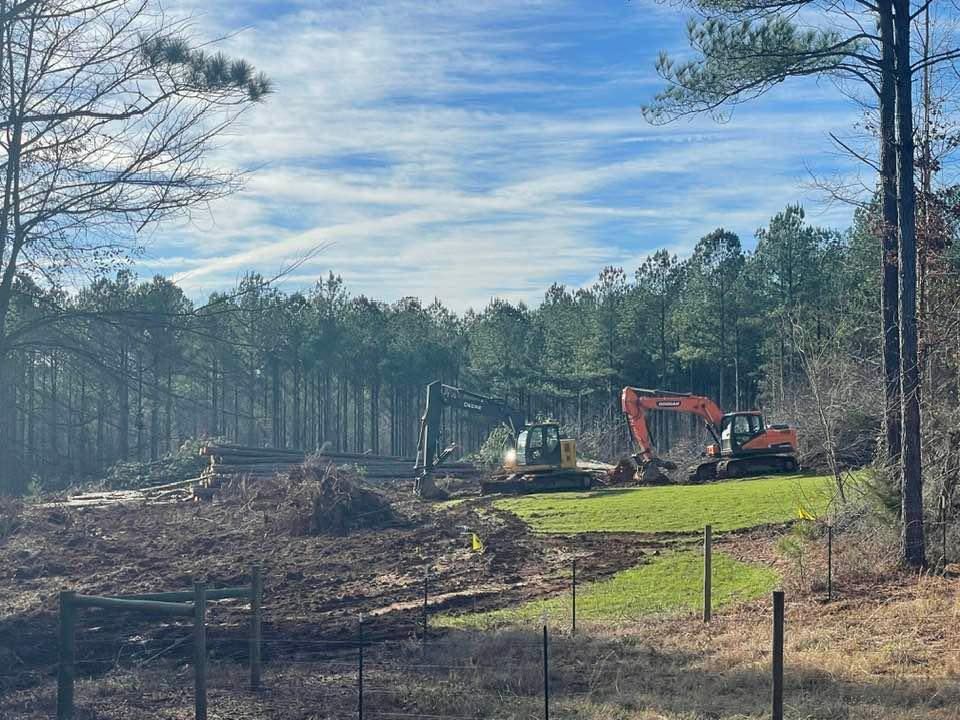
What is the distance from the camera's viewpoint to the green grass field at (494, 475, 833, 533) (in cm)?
2222

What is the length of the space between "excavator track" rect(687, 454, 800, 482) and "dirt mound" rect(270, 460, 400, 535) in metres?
12.7

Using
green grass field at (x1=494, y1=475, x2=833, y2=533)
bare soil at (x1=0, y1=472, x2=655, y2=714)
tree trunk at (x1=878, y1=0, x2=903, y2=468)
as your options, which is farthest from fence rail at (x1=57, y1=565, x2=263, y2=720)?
green grass field at (x1=494, y1=475, x2=833, y2=533)

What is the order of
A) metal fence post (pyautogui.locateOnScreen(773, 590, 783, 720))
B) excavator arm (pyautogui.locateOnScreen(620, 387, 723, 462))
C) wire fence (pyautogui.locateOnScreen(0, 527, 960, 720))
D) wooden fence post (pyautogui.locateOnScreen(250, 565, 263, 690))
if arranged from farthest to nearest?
1. excavator arm (pyautogui.locateOnScreen(620, 387, 723, 462))
2. wooden fence post (pyautogui.locateOnScreen(250, 565, 263, 690))
3. wire fence (pyautogui.locateOnScreen(0, 527, 960, 720))
4. metal fence post (pyautogui.locateOnScreen(773, 590, 783, 720))

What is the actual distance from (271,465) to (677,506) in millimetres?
15831

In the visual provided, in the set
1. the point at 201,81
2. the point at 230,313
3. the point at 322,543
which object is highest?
the point at 201,81

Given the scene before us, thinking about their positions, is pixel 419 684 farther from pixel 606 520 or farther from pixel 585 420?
pixel 585 420

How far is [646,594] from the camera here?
1498 cm

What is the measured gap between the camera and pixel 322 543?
22484mm

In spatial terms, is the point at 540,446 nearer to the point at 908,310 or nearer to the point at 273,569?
the point at 273,569

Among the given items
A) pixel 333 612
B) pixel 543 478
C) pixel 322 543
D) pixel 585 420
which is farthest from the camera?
pixel 585 420

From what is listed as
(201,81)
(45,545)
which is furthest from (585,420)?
(201,81)

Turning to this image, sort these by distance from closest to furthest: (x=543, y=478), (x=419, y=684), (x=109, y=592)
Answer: (x=419, y=684) < (x=109, y=592) < (x=543, y=478)

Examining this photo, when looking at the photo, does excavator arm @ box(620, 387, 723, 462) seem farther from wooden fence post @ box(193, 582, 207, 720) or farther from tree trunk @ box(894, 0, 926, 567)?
wooden fence post @ box(193, 582, 207, 720)

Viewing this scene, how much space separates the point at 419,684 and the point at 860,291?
127ft
